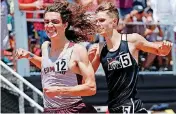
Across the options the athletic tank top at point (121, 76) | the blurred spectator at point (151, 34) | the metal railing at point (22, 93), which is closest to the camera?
the athletic tank top at point (121, 76)

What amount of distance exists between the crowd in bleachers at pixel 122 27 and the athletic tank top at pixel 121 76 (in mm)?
3616

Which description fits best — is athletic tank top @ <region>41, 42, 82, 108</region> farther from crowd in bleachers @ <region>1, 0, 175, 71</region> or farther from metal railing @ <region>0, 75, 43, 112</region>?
crowd in bleachers @ <region>1, 0, 175, 71</region>

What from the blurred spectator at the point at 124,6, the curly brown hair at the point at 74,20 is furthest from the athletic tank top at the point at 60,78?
the blurred spectator at the point at 124,6

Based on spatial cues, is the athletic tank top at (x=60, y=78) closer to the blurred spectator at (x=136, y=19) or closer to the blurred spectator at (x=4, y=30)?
the blurred spectator at (x=4, y=30)

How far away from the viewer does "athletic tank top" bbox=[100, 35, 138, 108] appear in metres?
5.12

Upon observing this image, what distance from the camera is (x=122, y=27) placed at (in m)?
9.20

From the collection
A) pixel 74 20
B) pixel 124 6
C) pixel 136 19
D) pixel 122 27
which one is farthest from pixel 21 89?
pixel 74 20

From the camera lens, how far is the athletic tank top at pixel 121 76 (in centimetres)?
512

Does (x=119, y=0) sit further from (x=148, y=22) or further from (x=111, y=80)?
(x=111, y=80)

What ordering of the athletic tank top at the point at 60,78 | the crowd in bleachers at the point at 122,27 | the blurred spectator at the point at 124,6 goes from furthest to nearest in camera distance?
the blurred spectator at the point at 124,6, the crowd in bleachers at the point at 122,27, the athletic tank top at the point at 60,78

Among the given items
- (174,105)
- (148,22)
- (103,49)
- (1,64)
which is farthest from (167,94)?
(103,49)

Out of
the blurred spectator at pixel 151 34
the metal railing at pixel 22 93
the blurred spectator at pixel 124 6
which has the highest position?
the blurred spectator at pixel 124 6

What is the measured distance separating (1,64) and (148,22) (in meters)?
2.52

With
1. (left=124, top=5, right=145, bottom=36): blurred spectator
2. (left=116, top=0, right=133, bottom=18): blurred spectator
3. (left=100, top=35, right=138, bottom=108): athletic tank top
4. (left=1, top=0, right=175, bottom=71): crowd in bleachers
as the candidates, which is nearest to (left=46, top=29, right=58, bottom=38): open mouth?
(left=100, top=35, right=138, bottom=108): athletic tank top
